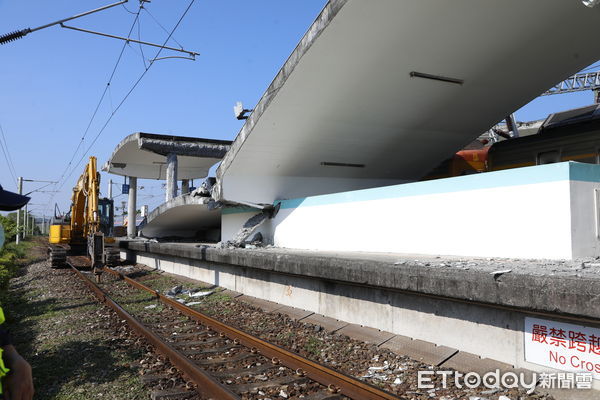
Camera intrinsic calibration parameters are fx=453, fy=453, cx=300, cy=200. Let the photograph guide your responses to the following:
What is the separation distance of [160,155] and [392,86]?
15875mm

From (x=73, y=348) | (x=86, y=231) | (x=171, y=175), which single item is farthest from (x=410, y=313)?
(x=86, y=231)

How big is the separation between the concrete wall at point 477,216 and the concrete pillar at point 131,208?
17.0m

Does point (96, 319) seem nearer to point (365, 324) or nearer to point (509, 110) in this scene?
point (365, 324)

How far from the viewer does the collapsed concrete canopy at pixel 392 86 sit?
8.78 m

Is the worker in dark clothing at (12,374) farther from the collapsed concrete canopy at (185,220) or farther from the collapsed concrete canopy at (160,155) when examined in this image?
the collapsed concrete canopy at (160,155)

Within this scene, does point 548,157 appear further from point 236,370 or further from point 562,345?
point 236,370

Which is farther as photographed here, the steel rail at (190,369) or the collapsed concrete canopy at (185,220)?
the collapsed concrete canopy at (185,220)

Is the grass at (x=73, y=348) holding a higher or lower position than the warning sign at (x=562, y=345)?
lower

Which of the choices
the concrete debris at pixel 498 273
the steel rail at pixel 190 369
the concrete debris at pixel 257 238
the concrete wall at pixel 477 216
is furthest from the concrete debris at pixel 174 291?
the concrete debris at pixel 498 273

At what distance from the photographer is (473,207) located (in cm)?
736

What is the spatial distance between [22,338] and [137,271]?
32.2 feet

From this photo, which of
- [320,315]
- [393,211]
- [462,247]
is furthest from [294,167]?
[462,247]

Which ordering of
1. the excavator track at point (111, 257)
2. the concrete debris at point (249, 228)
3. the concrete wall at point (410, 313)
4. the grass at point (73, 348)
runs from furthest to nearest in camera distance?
the excavator track at point (111, 257), the concrete debris at point (249, 228), the grass at point (73, 348), the concrete wall at point (410, 313)

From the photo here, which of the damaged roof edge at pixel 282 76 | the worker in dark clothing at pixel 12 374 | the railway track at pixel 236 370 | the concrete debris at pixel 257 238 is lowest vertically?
the railway track at pixel 236 370
